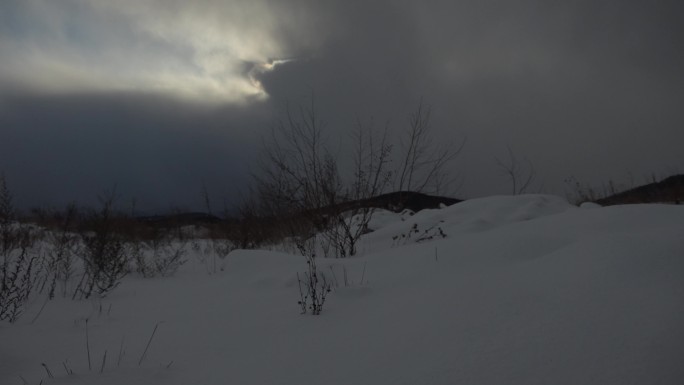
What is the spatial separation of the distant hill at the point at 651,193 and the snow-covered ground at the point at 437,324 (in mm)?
10741

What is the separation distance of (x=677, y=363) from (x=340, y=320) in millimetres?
1538

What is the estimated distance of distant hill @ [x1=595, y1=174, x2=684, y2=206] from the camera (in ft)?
38.0

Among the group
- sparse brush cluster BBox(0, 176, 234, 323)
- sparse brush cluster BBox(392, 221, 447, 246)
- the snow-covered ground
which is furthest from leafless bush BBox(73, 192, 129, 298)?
sparse brush cluster BBox(392, 221, 447, 246)

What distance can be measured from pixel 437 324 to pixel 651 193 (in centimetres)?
1465

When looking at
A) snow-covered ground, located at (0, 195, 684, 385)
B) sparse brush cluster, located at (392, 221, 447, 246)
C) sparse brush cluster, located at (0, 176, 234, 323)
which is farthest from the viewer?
sparse brush cluster, located at (392, 221, 447, 246)

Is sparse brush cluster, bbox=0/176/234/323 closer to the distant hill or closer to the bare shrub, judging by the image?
the bare shrub

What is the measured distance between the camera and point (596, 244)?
2.23 meters

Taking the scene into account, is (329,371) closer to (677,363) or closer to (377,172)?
(677,363)

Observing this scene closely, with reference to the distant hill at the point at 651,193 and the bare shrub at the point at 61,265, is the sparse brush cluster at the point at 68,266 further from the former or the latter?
the distant hill at the point at 651,193

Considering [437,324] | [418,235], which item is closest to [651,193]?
[418,235]

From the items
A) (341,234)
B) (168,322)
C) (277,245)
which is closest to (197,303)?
(168,322)

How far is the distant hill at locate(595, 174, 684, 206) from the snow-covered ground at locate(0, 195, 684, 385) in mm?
10741

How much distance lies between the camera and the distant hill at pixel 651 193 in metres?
11.6

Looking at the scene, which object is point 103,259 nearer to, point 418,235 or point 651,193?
point 418,235
